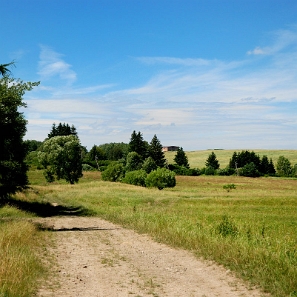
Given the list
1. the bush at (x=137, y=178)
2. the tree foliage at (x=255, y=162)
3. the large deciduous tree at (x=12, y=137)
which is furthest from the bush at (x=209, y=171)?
the large deciduous tree at (x=12, y=137)

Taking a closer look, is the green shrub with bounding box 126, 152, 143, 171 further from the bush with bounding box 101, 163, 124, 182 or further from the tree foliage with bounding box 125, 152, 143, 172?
the bush with bounding box 101, 163, 124, 182

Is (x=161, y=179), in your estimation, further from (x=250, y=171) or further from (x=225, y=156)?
(x=225, y=156)

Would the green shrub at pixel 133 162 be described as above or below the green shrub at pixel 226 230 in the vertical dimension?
above

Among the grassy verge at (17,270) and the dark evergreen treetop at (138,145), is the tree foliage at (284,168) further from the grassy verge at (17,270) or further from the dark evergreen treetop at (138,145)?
the grassy verge at (17,270)

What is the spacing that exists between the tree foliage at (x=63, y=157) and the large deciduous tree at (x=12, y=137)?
43324 millimetres

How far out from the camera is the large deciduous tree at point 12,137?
79.7 ft

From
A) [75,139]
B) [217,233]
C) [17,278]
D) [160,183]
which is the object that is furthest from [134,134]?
[17,278]

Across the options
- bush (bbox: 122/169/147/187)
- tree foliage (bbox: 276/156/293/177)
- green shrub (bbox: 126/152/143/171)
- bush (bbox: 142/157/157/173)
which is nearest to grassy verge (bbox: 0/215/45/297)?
bush (bbox: 122/169/147/187)

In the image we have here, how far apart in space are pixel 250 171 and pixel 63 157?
2977 inches

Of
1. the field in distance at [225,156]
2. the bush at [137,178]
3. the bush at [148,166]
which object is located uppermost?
the field in distance at [225,156]

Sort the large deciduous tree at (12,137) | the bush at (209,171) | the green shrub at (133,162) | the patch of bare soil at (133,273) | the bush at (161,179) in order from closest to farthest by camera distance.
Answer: the patch of bare soil at (133,273)
the large deciduous tree at (12,137)
the bush at (161,179)
the green shrub at (133,162)
the bush at (209,171)

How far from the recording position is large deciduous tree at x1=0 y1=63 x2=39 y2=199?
24281 mm

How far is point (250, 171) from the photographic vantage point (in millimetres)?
127250

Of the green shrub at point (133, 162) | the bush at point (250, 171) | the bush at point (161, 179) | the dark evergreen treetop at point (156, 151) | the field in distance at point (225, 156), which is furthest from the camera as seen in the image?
the field in distance at point (225, 156)
